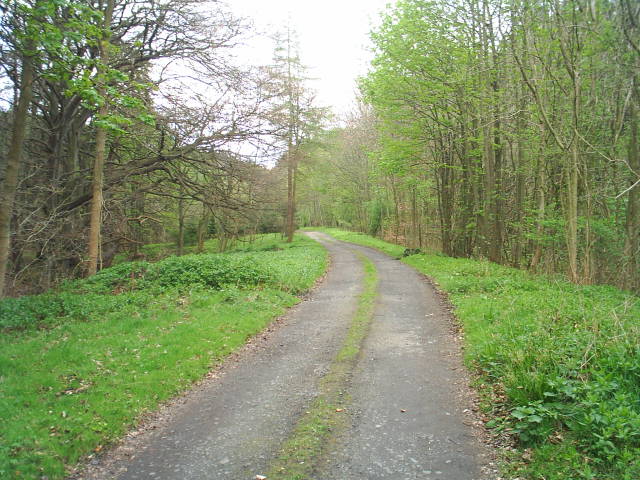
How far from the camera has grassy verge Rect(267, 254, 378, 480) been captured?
4.19m

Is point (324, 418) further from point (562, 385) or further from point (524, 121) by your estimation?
point (524, 121)

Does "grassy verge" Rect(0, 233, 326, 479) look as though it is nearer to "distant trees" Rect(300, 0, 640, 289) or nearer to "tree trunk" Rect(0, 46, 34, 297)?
"tree trunk" Rect(0, 46, 34, 297)

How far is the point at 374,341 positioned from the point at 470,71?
1136 cm

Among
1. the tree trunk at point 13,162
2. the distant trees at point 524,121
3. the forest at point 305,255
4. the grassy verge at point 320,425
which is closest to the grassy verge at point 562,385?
the forest at point 305,255

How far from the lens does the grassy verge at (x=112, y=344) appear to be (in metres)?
4.75

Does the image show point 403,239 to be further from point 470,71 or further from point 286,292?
point 286,292

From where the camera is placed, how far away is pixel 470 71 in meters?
15.0

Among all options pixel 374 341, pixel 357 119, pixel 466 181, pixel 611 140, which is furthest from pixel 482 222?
pixel 357 119

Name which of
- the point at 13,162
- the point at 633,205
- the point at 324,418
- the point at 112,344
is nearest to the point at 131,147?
the point at 13,162

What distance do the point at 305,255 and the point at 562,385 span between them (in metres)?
17.2

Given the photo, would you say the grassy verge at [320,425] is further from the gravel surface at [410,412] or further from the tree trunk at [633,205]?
the tree trunk at [633,205]

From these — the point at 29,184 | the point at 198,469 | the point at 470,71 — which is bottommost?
the point at 198,469

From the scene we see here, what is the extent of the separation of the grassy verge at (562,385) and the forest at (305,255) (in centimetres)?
3

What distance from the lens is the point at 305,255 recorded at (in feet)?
70.7
